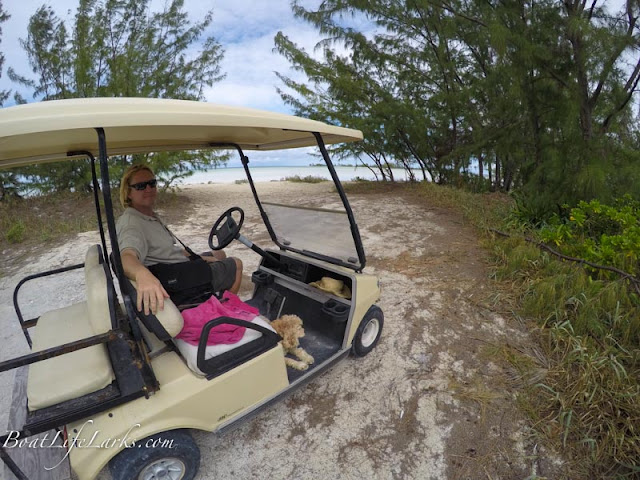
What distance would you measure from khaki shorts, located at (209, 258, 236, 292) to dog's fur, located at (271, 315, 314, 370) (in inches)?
21.1

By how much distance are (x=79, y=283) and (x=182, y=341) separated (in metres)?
3.01

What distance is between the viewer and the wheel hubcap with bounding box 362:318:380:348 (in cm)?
255

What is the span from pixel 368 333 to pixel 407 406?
0.56m

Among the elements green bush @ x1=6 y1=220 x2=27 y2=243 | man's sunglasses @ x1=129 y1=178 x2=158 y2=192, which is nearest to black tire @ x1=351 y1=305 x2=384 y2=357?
man's sunglasses @ x1=129 y1=178 x2=158 y2=192

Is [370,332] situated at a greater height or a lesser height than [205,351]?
lesser

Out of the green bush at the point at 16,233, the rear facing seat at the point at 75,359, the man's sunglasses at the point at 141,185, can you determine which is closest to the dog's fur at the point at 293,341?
the rear facing seat at the point at 75,359

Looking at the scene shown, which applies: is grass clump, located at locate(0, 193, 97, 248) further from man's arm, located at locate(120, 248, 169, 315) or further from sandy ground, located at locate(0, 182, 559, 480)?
man's arm, located at locate(120, 248, 169, 315)

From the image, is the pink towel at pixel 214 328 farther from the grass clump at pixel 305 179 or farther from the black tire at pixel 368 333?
the grass clump at pixel 305 179

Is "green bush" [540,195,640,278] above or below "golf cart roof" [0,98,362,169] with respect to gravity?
below

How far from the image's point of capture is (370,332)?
260cm

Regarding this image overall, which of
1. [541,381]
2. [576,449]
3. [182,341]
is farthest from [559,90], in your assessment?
[182,341]

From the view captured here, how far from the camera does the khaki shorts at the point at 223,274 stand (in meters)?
2.53

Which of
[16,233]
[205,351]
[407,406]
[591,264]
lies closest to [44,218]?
[16,233]

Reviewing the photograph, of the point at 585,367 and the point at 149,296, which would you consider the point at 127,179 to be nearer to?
the point at 149,296
